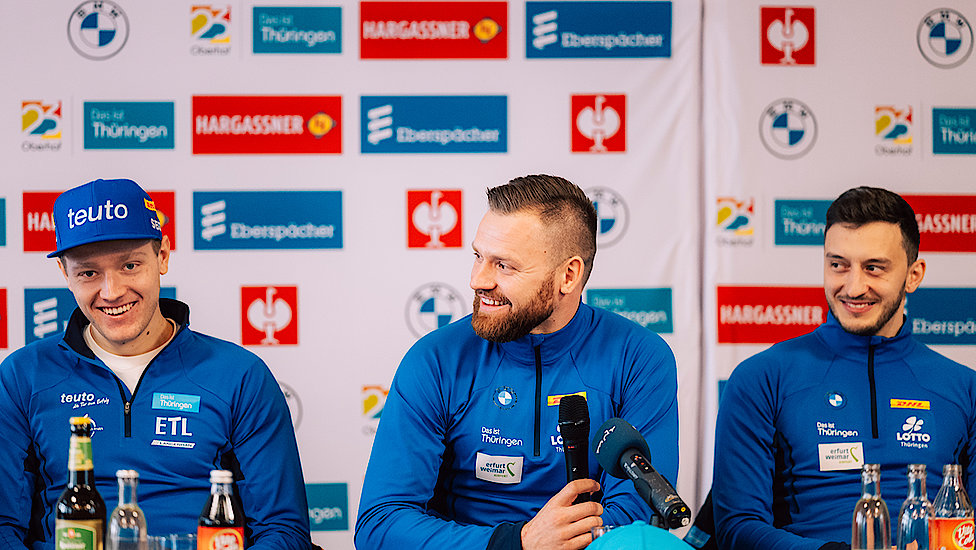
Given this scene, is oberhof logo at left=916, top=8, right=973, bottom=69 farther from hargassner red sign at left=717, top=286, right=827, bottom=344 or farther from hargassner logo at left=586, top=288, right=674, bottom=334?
hargassner logo at left=586, top=288, right=674, bottom=334

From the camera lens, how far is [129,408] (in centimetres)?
215

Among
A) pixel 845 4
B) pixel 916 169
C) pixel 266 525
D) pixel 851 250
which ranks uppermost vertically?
pixel 845 4

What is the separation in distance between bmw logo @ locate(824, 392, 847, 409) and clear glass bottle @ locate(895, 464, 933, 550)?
0.64 meters

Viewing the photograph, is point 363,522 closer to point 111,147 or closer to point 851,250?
point 851,250

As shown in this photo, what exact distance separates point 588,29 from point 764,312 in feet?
3.90

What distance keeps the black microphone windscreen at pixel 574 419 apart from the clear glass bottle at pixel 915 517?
0.63 m

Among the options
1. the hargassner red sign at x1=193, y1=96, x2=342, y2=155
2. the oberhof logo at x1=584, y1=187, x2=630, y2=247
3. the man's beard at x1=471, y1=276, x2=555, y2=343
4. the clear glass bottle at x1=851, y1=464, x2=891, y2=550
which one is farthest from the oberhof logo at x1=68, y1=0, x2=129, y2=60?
the clear glass bottle at x1=851, y1=464, x2=891, y2=550

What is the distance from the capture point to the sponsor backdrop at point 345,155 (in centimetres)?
328

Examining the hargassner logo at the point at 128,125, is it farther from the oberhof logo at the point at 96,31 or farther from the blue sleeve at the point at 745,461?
the blue sleeve at the point at 745,461

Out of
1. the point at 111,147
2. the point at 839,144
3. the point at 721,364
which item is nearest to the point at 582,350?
the point at 721,364

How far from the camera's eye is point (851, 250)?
7.66 feet

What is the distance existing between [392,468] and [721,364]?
67.7 inches

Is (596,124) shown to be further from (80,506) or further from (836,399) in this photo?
(80,506)

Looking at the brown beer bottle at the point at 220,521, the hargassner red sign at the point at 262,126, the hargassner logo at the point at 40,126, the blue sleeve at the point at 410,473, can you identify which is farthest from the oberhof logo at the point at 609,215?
the brown beer bottle at the point at 220,521
